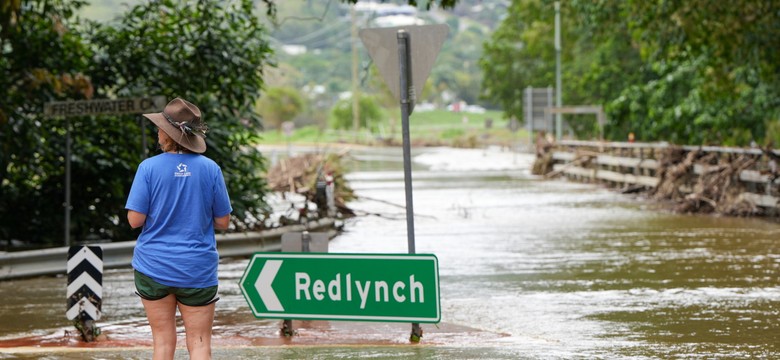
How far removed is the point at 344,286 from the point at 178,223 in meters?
2.78

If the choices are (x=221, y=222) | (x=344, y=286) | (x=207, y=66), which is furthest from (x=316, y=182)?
(x=221, y=222)

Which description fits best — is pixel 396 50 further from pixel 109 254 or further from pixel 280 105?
pixel 280 105

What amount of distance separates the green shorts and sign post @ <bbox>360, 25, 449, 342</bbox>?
3.07m

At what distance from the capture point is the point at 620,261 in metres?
15.7

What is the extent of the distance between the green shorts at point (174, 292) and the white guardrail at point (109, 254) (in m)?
6.34

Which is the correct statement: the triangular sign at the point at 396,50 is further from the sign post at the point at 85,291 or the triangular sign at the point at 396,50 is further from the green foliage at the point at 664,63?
the green foliage at the point at 664,63

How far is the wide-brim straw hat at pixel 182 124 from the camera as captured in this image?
6684 mm

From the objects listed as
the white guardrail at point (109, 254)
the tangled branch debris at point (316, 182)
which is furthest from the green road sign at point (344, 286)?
the tangled branch debris at point (316, 182)

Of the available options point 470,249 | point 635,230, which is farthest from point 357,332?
point 635,230

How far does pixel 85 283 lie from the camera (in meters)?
9.87

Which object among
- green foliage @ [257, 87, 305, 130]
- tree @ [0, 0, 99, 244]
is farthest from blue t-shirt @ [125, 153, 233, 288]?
green foliage @ [257, 87, 305, 130]

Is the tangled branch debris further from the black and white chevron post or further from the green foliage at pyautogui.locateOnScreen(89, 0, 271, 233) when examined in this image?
the black and white chevron post

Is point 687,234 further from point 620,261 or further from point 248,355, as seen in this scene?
point 248,355

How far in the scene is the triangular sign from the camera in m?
9.70
